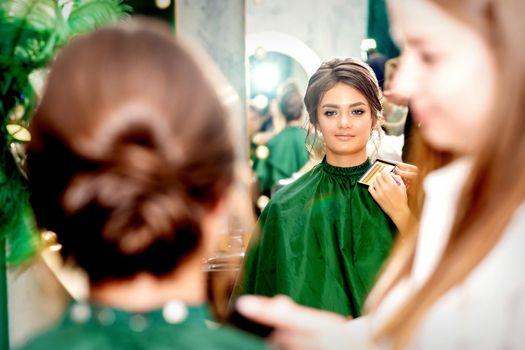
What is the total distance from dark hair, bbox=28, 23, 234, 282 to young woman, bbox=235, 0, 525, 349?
0.25m

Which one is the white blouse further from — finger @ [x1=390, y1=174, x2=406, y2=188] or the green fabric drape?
the green fabric drape

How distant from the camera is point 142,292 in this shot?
0.56m

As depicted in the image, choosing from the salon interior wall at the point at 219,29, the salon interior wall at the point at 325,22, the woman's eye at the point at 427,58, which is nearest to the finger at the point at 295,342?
the woman's eye at the point at 427,58

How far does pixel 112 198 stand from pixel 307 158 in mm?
1406

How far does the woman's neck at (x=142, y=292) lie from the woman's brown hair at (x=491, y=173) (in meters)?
0.27

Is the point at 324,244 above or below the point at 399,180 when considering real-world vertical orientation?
below

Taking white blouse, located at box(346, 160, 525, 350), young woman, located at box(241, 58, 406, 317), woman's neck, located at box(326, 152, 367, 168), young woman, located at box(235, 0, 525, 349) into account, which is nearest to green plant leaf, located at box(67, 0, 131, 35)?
young woman, located at box(241, 58, 406, 317)

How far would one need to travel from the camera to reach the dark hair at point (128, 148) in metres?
0.53

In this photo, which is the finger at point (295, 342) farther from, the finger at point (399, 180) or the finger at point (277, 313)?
the finger at point (399, 180)

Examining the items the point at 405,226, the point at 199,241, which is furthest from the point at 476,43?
the point at 405,226

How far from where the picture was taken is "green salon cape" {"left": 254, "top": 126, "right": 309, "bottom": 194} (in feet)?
6.29

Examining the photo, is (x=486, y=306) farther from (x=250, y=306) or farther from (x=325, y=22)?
(x=325, y=22)

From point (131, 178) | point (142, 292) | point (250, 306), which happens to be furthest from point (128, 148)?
point (250, 306)

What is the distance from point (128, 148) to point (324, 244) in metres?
0.90
